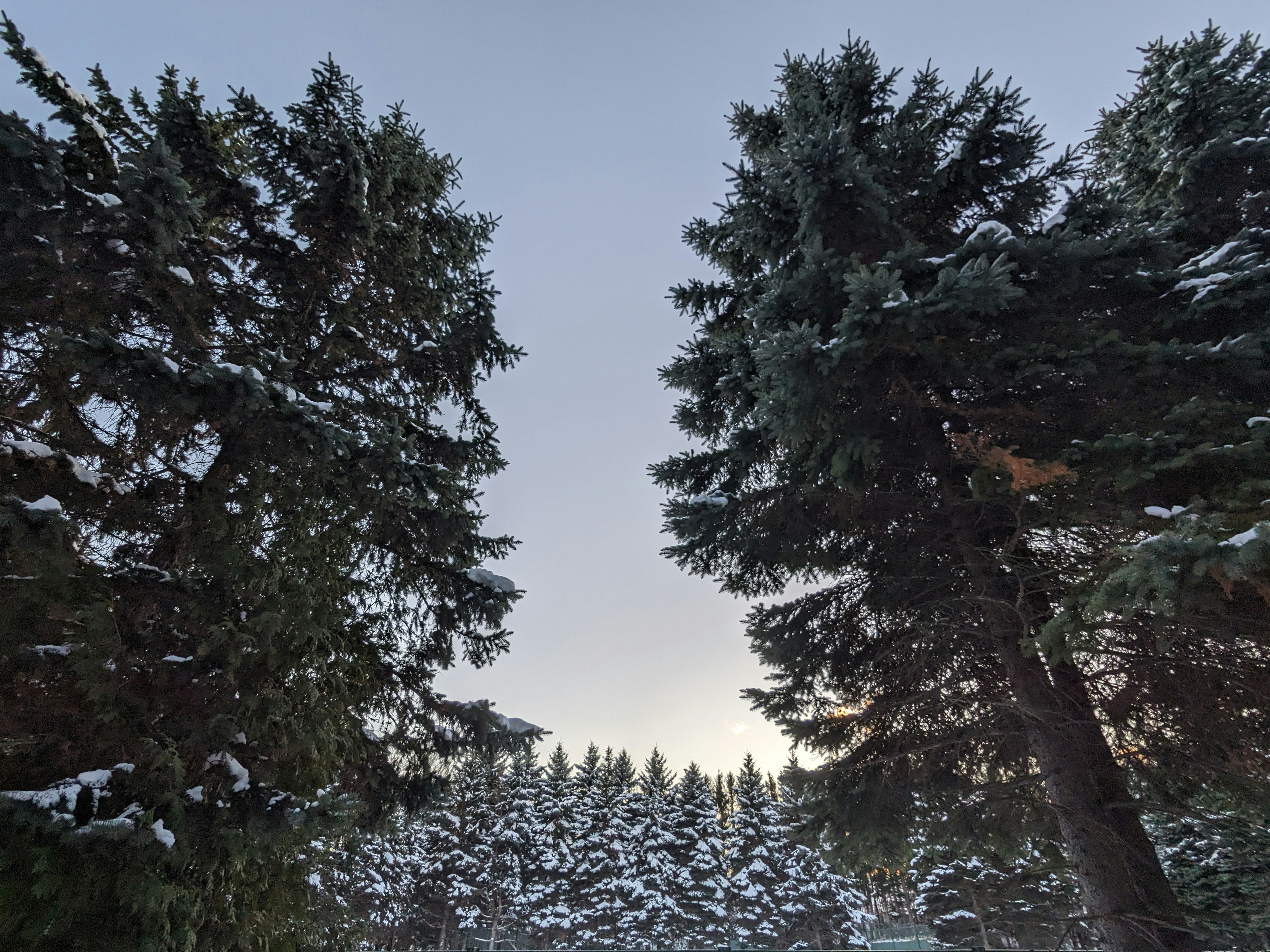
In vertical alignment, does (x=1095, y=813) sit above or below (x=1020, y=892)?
above

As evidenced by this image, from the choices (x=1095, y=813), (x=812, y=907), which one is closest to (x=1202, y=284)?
(x=1095, y=813)

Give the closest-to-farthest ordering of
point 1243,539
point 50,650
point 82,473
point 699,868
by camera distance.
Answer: point 1243,539 < point 50,650 < point 82,473 < point 699,868

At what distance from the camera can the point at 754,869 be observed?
30.5 meters

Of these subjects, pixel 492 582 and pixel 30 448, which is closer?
pixel 30 448

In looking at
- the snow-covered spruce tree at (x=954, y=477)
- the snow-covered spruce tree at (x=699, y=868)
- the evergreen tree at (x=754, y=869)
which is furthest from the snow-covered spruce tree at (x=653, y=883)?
the snow-covered spruce tree at (x=954, y=477)

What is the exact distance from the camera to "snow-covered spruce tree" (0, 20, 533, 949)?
3133 millimetres

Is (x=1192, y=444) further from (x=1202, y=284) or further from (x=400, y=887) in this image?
(x=400, y=887)

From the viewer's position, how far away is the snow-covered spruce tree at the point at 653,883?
29406mm

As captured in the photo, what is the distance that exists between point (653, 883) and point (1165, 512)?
33911 millimetres

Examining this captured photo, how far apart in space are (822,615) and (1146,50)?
9.98 m

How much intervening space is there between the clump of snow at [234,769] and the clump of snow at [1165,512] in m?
6.26

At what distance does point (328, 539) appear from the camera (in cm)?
496

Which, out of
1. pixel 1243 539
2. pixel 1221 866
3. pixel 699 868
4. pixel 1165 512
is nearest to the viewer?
pixel 1243 539

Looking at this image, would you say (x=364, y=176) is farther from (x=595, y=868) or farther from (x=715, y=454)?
(x=595, y=868)
